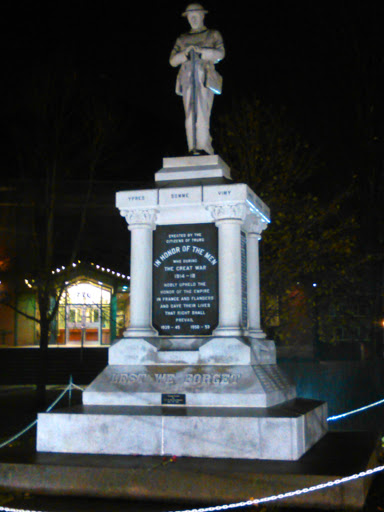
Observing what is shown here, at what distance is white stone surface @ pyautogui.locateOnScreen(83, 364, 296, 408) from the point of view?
9367 mm

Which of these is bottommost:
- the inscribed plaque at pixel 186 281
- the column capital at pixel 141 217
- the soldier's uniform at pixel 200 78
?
the inscribed plaque at pixel 186 281

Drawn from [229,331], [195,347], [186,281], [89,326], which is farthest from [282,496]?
[89,326]

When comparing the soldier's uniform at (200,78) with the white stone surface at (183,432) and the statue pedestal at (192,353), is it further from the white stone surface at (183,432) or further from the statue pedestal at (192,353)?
the white stone surface at (183,432)

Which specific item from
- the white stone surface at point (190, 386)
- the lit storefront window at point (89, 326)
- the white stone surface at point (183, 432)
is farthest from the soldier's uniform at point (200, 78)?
the lit storefront window at point (89, 326)

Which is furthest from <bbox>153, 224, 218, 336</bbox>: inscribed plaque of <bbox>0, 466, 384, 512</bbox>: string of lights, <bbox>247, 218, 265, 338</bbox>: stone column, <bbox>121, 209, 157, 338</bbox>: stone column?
<bbox>0, 466, 384, 512</bbox>: string of lights

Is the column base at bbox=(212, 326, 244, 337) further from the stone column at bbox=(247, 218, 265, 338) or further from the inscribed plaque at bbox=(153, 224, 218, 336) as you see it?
the stone column at bbox=(247, 218, 265, 338)

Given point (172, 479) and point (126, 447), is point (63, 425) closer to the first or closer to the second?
point (126, 447)

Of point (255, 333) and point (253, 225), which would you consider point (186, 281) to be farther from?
point (253, 225)

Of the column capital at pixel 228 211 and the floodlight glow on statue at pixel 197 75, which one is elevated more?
the floodlight glow on statue at pixel 197 75

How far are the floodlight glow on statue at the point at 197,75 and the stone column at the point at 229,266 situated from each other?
172 cm

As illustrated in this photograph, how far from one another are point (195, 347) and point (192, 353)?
267mm

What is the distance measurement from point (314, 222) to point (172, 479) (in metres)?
15.5

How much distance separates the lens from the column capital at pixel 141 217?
35.2 ft

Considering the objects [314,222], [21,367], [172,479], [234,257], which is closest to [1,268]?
[21,367]
